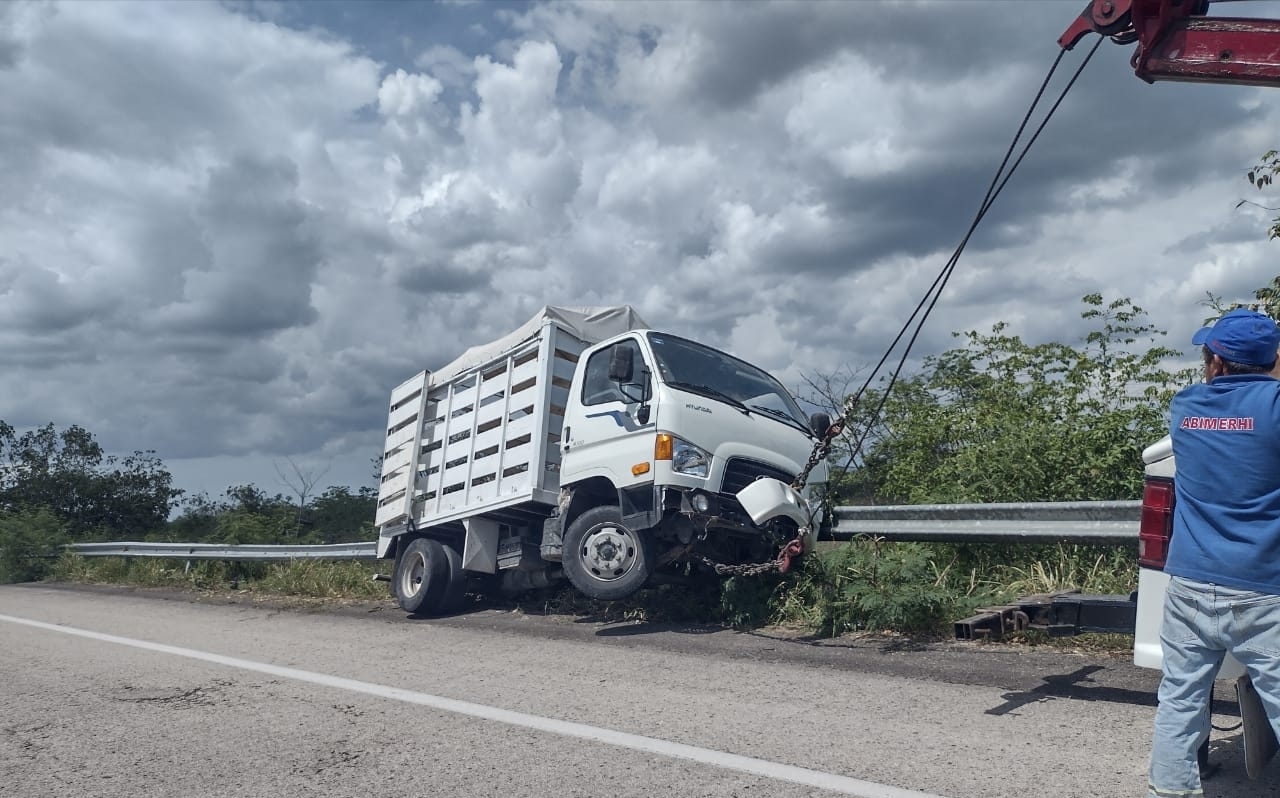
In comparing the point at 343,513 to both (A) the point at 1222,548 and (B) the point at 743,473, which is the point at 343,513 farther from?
(A) the point at 1222,548

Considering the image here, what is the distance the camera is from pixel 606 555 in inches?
315

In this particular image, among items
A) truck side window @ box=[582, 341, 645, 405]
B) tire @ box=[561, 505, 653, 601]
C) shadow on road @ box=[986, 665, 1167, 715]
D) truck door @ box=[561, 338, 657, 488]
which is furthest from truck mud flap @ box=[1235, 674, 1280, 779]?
truck side window @ box=[582, 341, 645, 405]

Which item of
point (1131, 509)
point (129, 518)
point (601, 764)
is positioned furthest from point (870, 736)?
point (129, 518)

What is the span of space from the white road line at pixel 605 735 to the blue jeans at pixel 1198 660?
867 mm

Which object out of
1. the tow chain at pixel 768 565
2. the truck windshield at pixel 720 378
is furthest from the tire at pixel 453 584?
A: the truck windshield at pixel 720 378

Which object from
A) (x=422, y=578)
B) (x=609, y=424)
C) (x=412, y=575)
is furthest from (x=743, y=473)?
(x=412, y=575)

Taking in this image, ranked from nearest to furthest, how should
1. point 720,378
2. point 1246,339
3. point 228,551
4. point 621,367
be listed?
point 1246,339, point 621,367, point 720,378, point 228,551

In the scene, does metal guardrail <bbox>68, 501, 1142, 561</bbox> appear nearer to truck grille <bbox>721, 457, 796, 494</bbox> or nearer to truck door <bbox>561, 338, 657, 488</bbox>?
truck grille <bbox>721, 457, 796, 494</bbox>

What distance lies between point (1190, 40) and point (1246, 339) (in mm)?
2184

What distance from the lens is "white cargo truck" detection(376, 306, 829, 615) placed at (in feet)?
25.2

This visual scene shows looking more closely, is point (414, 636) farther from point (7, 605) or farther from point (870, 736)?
point (7, 605)

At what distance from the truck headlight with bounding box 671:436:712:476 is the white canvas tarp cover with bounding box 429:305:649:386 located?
223 cm

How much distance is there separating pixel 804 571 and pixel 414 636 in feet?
11.3

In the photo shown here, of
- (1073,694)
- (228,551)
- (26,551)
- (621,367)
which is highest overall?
(621,367)
